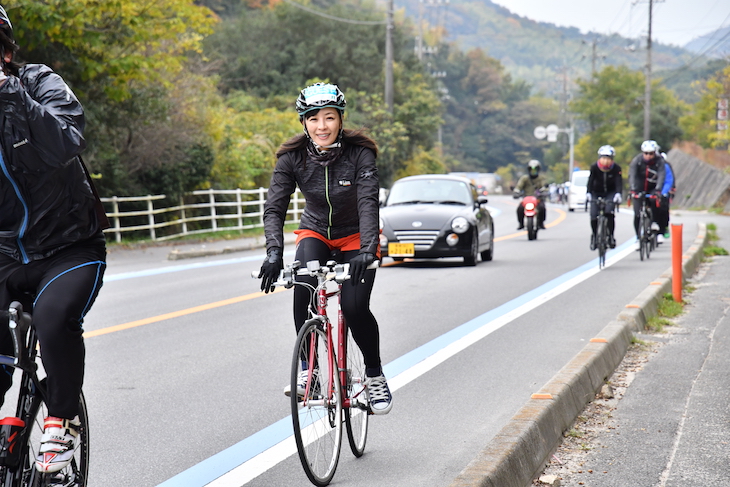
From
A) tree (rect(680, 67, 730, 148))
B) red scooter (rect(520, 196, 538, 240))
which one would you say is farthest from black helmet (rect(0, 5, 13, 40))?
tree (rect(680, 67, 730, 148))

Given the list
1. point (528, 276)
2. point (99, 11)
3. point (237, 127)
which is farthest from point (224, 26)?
point (528, 276)

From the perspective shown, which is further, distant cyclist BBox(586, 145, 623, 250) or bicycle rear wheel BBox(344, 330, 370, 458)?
distant cyclist BBox(586, 145, 623, 250)

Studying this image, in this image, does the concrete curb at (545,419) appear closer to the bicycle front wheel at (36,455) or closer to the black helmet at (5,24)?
the bicycle front wheel at (36,455)

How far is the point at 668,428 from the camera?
5.16 metres

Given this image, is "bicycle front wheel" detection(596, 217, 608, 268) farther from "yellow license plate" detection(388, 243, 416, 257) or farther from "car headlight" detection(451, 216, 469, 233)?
"yellow license plate" detection(388, 243, 416, 257)

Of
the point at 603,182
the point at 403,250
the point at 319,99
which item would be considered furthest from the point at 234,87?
the point at 319,99

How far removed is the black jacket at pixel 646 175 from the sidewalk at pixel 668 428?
8.86 metres

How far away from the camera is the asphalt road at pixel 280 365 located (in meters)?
4.73

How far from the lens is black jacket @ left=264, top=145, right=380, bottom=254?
448 centimetres

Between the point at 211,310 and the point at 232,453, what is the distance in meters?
5.53

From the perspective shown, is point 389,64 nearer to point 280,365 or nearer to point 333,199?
point 280,365

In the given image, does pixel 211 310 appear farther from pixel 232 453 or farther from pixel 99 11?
pixel 99 11

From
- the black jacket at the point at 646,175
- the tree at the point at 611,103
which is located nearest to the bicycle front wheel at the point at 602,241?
the black jacket at the point at 646,175

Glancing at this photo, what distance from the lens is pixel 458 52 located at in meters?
147
